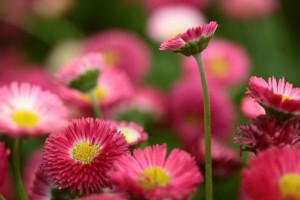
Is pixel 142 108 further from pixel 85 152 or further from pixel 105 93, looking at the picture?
pixel 85 152

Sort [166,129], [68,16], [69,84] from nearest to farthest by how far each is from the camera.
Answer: [69,84], [166,129], [68,16]

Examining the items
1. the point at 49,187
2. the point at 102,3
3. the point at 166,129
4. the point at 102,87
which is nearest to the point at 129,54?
the point at 166,129

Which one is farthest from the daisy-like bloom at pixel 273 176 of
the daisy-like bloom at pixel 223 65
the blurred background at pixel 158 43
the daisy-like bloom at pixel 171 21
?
the daisy-like bloom at pixel 171 21

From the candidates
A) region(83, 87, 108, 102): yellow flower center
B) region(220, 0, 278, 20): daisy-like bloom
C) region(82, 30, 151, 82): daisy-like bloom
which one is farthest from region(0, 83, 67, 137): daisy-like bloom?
region(220, 0, 278, 20): daisy-like bloom

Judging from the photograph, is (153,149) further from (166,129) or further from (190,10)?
(190,10)

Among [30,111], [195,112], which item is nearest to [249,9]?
[195,112]

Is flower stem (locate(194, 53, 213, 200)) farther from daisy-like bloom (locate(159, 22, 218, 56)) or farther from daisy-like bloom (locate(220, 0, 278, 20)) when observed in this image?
daisy-like bloom (locate(220, 0, 278, 20))

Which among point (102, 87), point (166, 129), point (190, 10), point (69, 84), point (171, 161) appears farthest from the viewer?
point (190, 10)
